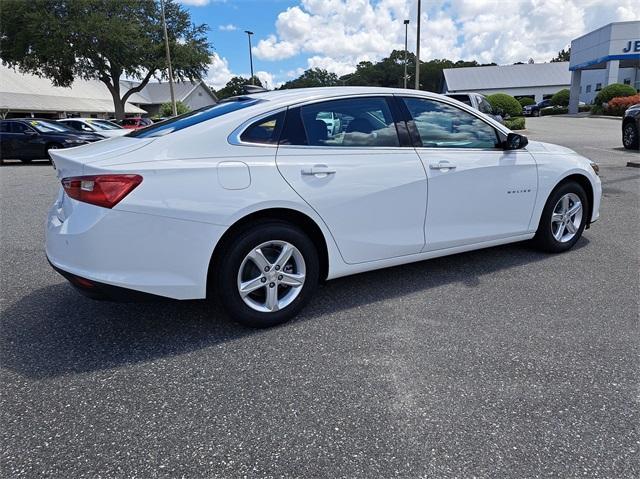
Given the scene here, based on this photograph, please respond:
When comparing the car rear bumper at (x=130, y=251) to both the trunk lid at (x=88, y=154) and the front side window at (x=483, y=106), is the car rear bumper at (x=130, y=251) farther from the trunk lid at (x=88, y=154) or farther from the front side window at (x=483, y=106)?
the front side window at (x=483, y=106)

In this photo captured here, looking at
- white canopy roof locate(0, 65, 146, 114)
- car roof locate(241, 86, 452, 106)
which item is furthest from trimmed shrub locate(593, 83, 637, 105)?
white canopy roof locate(0, 65, 146, 114)

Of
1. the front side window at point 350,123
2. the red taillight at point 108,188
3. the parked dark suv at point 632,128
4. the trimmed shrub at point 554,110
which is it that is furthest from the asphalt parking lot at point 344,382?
the trimmed shrub at point 554,110

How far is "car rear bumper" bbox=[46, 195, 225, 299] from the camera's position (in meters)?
2.75

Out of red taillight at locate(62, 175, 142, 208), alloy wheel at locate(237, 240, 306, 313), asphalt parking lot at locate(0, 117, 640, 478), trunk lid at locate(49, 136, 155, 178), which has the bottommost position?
asphalt parking lot at locate(0, 117, 640, 478)

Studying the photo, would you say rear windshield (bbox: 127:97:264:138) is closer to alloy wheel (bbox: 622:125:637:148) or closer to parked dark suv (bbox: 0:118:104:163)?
parked dark suv (bbox: 0:118:104:163)

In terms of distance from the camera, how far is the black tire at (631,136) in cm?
1320

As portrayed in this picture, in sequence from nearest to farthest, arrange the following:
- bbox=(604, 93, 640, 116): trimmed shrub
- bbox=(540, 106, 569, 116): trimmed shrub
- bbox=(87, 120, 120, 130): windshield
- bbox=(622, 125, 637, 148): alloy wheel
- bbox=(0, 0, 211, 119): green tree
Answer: bbox=(622, 125, 637, 148): alloy wheel, bbox=(87, 120, 120, 130): windshield, bbox=(0, 0, 211, 119): green tree, bbox=(604, 93, 640, 116): trimmed shrub, bbox=(540, 106, 569, 116): trimmed shrub

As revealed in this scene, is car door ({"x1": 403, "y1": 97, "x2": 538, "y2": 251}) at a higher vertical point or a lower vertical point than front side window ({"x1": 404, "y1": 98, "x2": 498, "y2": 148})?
lower

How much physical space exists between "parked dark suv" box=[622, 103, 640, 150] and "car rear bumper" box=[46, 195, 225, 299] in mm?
13991

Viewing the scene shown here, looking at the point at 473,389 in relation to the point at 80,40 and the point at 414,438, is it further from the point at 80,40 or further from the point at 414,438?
the point at 80,40

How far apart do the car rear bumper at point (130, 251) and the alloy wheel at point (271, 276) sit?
29 centimetres

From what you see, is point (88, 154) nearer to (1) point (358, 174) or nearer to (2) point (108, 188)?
(2) point (108, 188)

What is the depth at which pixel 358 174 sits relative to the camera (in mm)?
3412

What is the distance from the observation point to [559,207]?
470 centimetres
